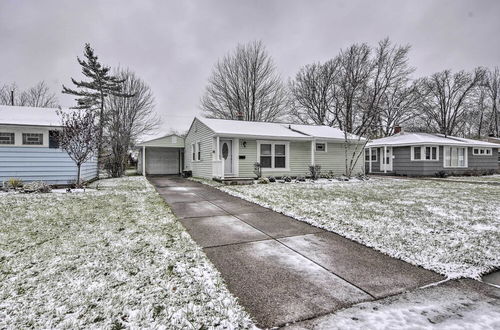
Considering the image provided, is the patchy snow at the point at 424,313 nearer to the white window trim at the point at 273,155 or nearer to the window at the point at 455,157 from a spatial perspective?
the white window trim at the point at 273,155

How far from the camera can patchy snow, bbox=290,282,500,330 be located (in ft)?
6.63

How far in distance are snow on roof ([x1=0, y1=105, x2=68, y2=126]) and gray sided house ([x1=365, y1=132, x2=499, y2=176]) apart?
2003 centimetres

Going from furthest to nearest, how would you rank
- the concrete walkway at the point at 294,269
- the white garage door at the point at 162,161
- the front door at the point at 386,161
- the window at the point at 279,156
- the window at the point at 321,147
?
the white garage door at the point at 162,161
the front door at the point at 386,161
the window at the point at 321,147
the window at the point at 279,156
the concrete walkway at the point at 294,269

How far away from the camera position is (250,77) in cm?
2562

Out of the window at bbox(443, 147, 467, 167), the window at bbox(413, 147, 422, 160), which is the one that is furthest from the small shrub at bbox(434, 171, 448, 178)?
the window at bbox(413, 147, 422, 160)

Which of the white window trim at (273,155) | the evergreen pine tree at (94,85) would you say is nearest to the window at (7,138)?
the evergreen pine tree at (94,85)

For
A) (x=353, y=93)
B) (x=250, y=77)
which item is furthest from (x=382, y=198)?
(x=250, y=77)

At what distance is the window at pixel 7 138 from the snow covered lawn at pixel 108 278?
22.5 ft

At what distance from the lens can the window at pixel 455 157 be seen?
18.6 meters

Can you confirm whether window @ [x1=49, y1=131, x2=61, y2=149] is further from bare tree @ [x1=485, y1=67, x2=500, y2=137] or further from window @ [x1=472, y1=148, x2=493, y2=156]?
bare tree @ [x1=485, y1=67, x2=500, y2=137]

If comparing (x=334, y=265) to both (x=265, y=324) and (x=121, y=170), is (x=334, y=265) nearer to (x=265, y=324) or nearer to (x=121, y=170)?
(x=265, y=324)

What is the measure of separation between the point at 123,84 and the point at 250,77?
11.6 metres

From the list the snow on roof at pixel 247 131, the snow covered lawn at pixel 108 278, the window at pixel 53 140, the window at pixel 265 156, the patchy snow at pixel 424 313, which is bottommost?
the patchy snow at pixel 424 313

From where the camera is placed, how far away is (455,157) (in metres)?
19.1
